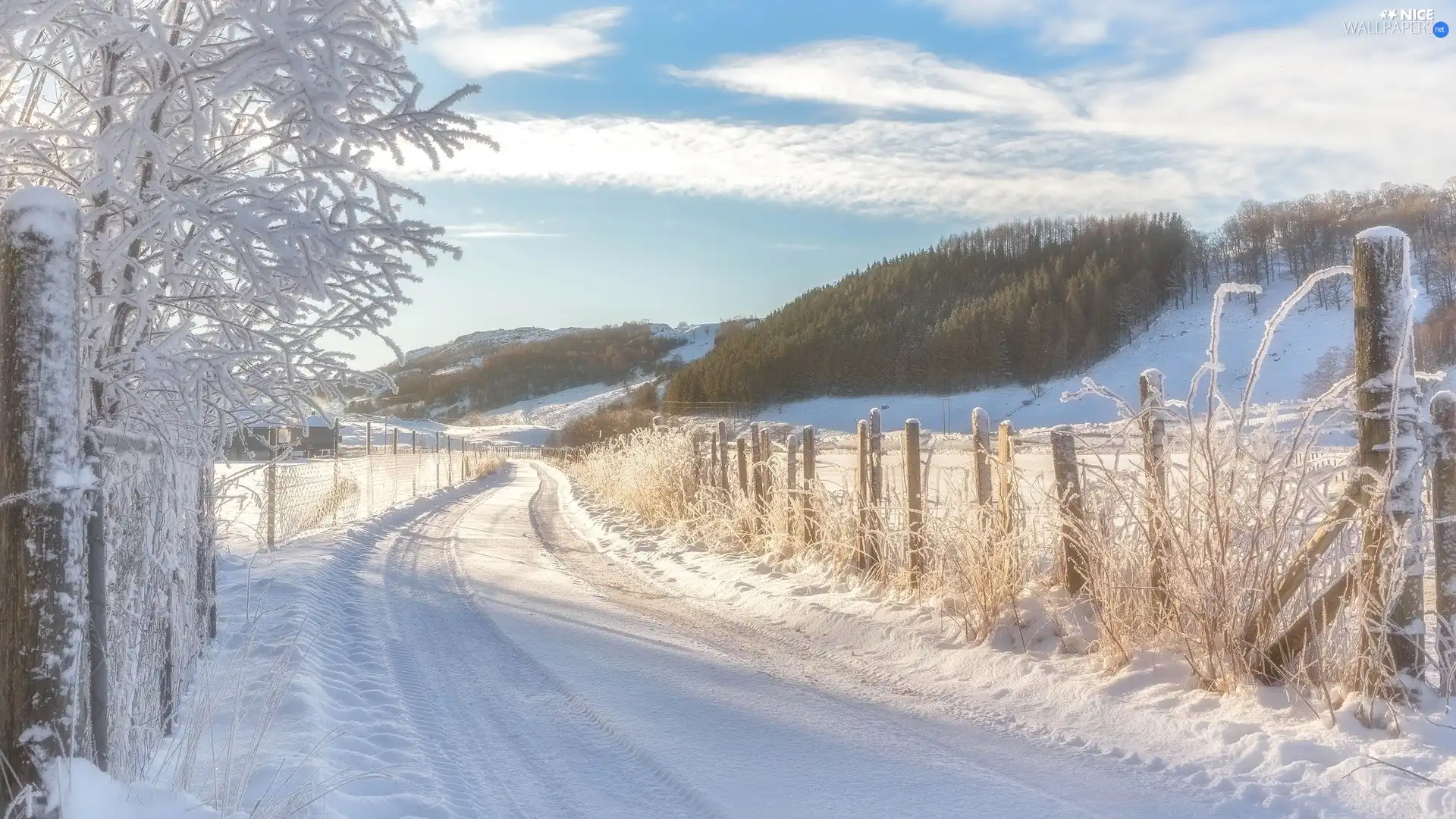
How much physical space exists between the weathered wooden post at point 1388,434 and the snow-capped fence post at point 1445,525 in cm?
12

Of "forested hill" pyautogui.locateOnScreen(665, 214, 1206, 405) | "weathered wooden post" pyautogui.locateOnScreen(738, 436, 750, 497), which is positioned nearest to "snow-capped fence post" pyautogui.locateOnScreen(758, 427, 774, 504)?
"weathered wooden post" pyautogui.locateOnScreen(738, 436, 750, 497)

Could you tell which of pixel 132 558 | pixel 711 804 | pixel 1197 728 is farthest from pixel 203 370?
pixel 1197 728

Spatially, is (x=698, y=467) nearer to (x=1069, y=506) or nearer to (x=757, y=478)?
(x=757, y=478)

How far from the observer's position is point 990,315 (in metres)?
65.9

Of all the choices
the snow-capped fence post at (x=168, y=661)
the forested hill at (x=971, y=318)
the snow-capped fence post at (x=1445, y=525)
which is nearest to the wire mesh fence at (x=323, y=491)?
the snow-capped fence post at (x=168, y=661)

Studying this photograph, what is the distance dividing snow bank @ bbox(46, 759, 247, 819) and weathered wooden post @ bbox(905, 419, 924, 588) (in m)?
→ 5.65

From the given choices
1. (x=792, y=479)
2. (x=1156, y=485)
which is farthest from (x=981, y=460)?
(x=792, y=479)

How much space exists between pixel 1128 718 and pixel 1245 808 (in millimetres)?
1016

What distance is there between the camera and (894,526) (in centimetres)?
822

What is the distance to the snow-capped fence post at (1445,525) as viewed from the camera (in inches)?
161

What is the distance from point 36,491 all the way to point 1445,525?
516 centimetres

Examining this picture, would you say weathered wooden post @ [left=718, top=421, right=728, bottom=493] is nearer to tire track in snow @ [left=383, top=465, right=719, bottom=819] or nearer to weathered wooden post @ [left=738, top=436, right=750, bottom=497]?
weathered wooden post @ [left=738, top=436, right=750, bottom=497]

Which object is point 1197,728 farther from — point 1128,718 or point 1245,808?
point 1245,808

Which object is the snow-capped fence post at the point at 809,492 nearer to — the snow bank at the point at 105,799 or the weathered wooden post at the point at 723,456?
the weathered wooden post at the point at 723,456
